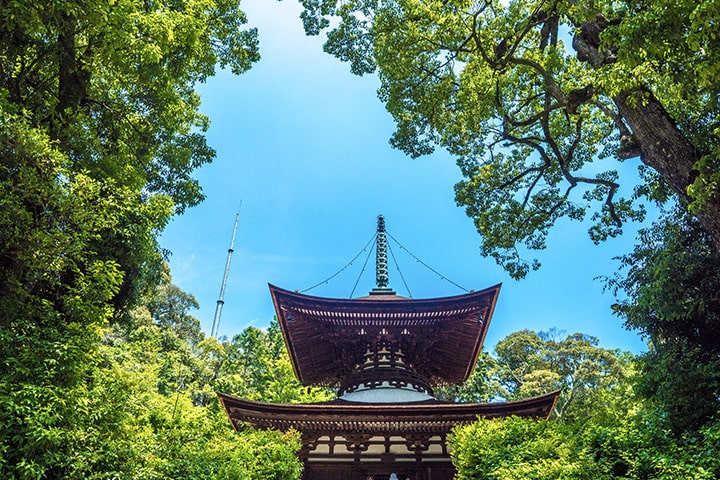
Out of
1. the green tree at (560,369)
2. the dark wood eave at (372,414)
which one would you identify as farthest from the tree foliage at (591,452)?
the green tree at (560,369)

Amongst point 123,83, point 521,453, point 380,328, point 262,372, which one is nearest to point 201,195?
point 123,83

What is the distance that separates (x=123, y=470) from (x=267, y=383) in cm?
1923

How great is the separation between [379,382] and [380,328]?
4.04 feet

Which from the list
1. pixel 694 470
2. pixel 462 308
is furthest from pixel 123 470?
pixel 462 308

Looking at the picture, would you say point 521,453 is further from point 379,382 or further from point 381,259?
point 381,259

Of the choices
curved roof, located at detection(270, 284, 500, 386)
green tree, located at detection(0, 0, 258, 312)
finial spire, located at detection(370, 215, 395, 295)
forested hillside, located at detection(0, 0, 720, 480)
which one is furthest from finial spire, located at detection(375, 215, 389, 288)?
green tree, located at detection(0, 0, 258, 312)

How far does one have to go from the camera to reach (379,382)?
10531 millimetres

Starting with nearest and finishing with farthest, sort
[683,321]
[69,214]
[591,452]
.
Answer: [69,214]
[591,452]
[683,321]

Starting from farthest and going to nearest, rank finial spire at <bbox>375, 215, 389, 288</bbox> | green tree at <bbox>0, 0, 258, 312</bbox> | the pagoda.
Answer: finial spire at <bbox>375, 215, 389, 288</bbox> < the pagoda < green tree at <bbox>0, 0, 258, 312</bbox>

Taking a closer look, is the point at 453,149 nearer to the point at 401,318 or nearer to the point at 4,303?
the point at 401,318

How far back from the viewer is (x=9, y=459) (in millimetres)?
4289

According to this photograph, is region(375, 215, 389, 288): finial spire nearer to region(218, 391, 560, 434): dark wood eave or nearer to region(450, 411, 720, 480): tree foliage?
region(218, 391, 560, 434): dark wood eave

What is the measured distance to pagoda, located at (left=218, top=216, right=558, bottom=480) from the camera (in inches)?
344

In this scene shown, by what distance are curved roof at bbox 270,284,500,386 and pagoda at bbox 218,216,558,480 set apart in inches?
1.0
